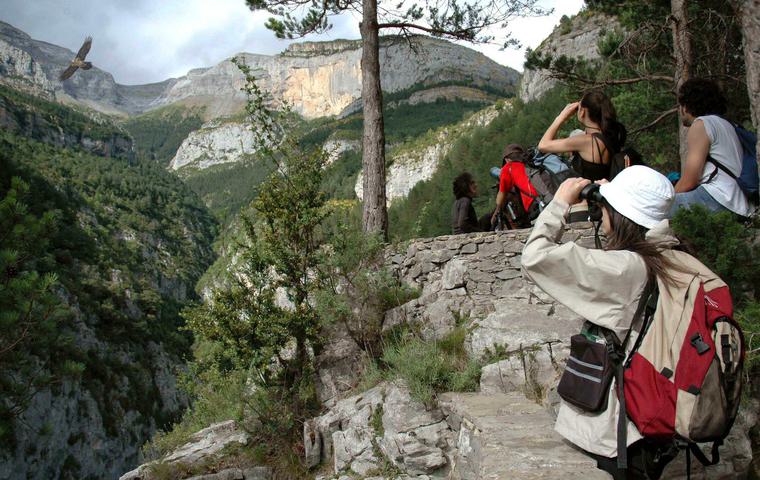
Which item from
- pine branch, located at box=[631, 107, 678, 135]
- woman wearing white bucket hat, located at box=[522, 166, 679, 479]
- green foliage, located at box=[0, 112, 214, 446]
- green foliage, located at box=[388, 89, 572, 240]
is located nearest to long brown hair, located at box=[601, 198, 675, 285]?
woman wearing white bucket hat, located at box=[522, 166, 679, 479]

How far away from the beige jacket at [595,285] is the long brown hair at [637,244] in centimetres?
4

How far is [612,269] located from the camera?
1.82 meters

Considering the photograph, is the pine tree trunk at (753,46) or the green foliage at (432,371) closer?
the pine tree trunk at (753,46)

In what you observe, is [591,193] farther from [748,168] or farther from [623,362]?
[748,168]

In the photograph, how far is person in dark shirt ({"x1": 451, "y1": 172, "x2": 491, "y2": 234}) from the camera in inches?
259

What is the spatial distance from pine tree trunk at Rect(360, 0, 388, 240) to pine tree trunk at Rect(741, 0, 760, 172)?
456 cm

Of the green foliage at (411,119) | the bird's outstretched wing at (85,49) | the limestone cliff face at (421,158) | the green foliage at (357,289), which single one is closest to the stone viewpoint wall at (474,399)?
the green foliage at (357,289)

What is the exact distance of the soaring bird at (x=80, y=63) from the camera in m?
29.7

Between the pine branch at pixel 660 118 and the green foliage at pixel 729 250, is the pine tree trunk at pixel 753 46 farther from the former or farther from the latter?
the pine branch at pixel 660 118

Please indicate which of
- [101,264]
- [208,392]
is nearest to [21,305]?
[208,392]

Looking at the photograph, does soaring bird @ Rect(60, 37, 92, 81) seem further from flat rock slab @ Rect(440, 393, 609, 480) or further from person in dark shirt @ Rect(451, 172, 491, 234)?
flat rock slab @ Rect(440, 393, 609, 480)

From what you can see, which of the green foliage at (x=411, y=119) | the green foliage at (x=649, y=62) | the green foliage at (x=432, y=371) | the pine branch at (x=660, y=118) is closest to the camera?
the green foliage at (x=432, y=371)

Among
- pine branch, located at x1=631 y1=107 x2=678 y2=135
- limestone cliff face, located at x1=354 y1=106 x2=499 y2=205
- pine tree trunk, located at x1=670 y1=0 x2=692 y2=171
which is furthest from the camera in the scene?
limestone cliff face, located at x1=354 y1=106 x2=499 y2=205

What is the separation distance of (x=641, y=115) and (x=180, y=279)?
9451cm
